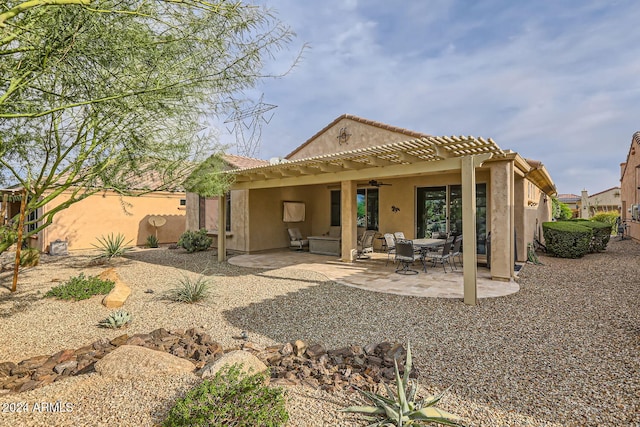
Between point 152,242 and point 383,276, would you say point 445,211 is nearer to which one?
point 383,276

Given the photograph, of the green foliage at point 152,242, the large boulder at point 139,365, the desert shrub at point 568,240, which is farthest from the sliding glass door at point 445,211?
the green foliage at point 152,242

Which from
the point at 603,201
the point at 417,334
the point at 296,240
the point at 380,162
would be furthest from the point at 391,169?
the point at 603,201

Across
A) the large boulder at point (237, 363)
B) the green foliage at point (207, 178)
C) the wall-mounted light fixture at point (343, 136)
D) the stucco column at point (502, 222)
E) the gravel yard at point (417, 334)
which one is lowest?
the gravel yard at point (417, 334)

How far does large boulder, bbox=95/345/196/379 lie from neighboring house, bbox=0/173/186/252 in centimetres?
1102

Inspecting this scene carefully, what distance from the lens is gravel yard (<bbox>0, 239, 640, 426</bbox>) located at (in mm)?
2590

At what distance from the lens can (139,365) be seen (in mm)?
3037

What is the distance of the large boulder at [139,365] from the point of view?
2969 millimetres

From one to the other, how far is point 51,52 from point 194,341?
3406 mm

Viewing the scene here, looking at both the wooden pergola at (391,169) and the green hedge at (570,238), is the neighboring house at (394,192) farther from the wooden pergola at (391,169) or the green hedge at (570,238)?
the green hedge at (570,238)

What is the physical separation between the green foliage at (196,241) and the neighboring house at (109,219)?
205 cm

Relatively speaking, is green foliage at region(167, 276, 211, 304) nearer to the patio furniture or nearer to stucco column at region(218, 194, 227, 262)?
stucco column at region(218, 194, 227, 262)

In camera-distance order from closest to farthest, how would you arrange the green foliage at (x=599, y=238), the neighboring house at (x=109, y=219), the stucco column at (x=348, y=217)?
the stucco column at (x=348, y=217) < the green foliage at (x=599, y=238) < the neighboring house at (x=109, y=219)

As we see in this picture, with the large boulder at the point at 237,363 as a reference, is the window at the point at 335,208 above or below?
above

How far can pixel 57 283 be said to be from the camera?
→ 7.51 metres
